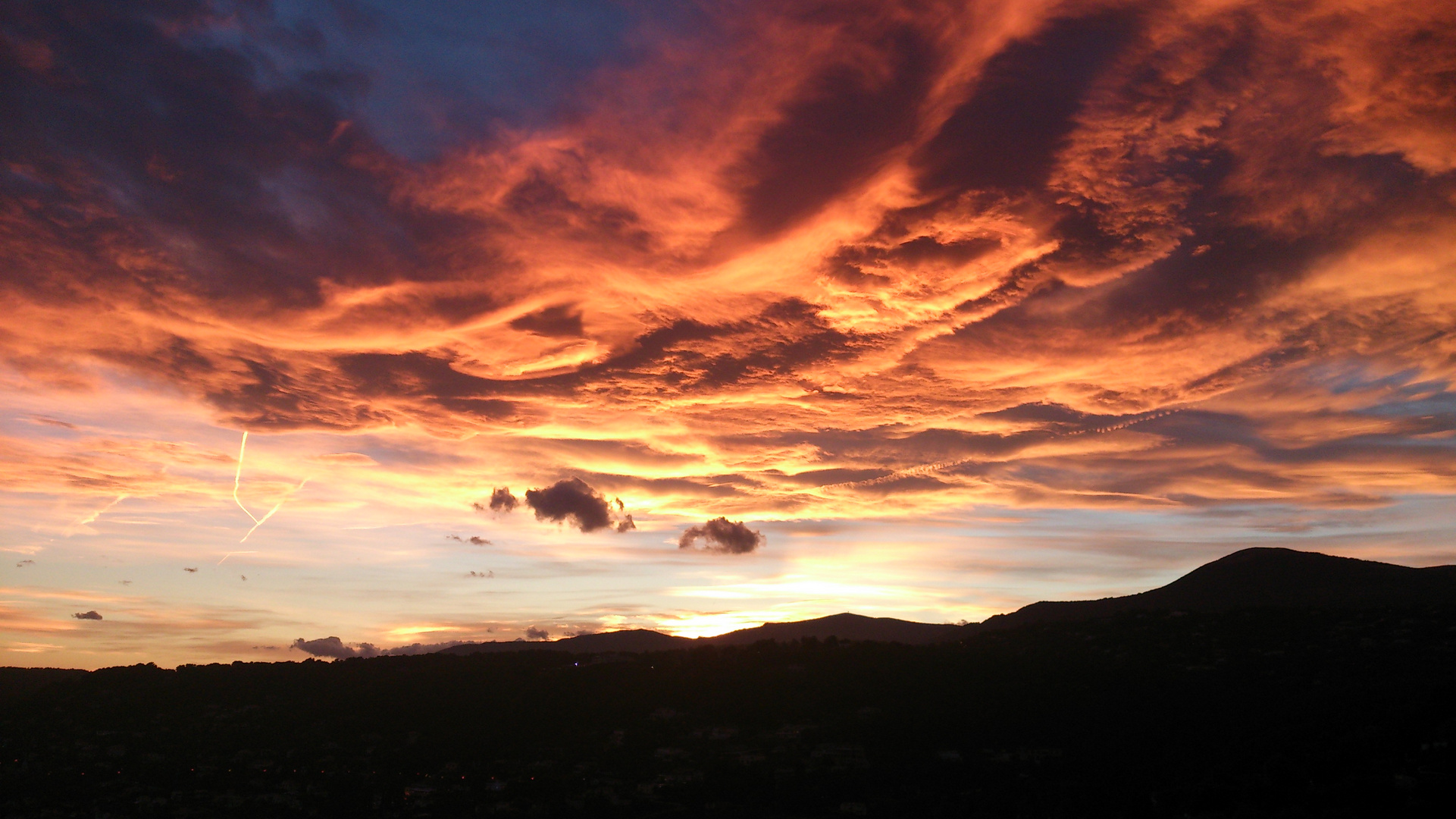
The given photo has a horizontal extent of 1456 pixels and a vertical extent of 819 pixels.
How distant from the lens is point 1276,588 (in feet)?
313

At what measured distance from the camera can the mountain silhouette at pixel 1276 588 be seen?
84500 millimetres

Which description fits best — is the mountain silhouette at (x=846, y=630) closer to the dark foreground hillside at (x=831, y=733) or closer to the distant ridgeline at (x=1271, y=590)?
the distant ridgeline at (x=1271, y=590)

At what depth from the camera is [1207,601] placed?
316 ft

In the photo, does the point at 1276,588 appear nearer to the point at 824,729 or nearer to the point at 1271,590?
the point at 1271,590

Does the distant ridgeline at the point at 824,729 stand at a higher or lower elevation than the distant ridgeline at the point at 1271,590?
lower

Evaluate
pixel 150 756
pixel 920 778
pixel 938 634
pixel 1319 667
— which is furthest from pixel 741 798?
pixel 938 634

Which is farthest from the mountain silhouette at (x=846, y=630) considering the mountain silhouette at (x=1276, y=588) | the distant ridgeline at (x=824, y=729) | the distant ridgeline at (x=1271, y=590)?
the distant ridgeline at (x=824, y=729)

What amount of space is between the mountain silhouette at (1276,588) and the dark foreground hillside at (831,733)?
2146 centimetres

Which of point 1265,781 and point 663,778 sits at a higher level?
point 1265,781

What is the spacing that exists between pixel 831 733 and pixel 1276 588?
2800 inches

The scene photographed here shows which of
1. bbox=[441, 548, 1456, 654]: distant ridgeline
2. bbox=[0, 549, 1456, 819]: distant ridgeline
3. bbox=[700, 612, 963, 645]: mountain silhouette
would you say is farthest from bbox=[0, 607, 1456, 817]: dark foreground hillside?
bbox=[700, 612, 963, 645]: mountain silhouette

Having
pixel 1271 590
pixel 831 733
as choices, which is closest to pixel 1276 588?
pixel 1271 590

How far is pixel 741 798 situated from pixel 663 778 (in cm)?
698

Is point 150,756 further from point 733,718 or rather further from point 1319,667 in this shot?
point 1319,667
